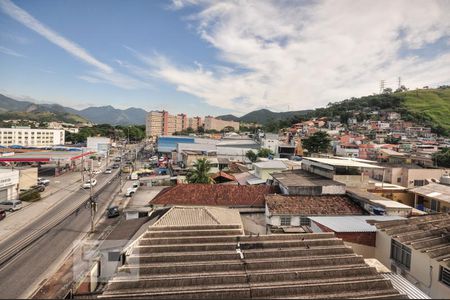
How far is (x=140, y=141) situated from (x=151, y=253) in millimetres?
125290

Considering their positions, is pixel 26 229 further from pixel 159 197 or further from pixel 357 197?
pixel 357 197

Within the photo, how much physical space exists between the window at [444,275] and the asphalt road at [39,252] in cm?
1736

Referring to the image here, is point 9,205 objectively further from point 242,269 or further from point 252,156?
point 252,156

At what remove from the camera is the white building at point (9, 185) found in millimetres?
26828

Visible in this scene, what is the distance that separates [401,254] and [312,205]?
8034mm

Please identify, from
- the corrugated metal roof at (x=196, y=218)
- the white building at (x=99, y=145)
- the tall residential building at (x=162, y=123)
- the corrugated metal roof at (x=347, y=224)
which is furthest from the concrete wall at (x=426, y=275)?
the tall residential building at (x=162, y=123)

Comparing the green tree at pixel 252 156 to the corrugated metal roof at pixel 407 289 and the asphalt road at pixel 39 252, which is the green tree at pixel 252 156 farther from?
the corrugated metal roof at pixel 407 289

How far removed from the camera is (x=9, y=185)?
2780 cm

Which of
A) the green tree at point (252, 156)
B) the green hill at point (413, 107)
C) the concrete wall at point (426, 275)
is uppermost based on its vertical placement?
the green hill at point (413, 107)

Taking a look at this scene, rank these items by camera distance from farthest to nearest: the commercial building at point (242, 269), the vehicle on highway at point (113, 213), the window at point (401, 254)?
the vehicle on highway at point (113, 213), the window at point (401, 254), the commercial building at point (242, 269)

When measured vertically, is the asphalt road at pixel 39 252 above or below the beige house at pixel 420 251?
below

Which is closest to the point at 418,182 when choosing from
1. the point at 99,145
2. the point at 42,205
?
the point at 42,205

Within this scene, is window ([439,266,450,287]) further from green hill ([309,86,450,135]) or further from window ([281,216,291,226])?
green hill ([309,86,450,135])

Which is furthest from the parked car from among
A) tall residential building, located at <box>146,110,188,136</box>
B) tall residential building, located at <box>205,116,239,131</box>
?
tall residential building, located at <box>205,116,239,131</box>
